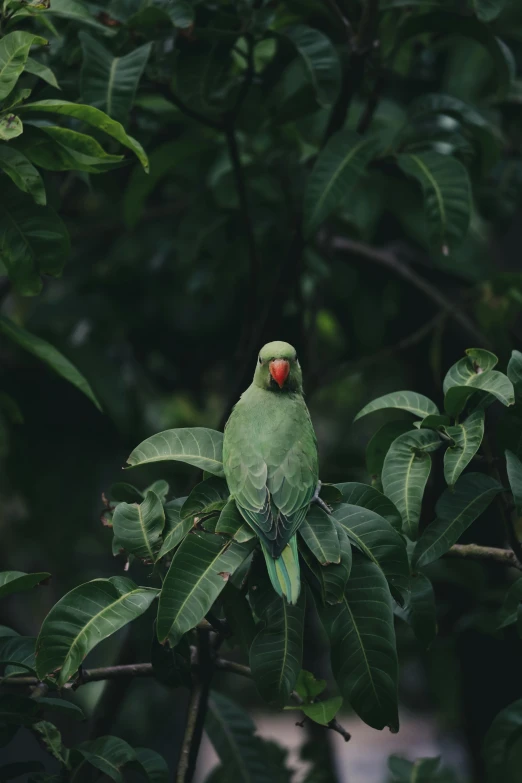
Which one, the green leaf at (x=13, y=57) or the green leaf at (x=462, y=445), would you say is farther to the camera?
the green leaf at (x=13, y=57)

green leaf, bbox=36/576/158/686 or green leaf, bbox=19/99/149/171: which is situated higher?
green leaf, bbox=19/99/149/171

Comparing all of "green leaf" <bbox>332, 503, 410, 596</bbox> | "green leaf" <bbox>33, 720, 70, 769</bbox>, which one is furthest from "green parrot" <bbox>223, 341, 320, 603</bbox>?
"green leaf" <bbox>33, 720, 70, 769</bbox>

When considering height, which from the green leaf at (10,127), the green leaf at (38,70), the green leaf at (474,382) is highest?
the green leaf at (38,70)

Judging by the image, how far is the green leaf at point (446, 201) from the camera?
7.58 feet

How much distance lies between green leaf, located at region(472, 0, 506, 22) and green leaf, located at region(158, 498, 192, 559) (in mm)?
1555

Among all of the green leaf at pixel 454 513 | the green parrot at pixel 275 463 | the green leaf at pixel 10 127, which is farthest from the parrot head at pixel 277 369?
the green leaf at pixel 10 127

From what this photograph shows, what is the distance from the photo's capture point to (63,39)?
229 cm

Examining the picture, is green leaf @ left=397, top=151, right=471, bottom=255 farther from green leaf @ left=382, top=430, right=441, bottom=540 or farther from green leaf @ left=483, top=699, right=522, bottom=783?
green leaf @ left=483, top=699, right=522, bottom=783

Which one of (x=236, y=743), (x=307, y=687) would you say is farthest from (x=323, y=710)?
(x=236, y=743)

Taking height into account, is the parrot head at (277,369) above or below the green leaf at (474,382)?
below

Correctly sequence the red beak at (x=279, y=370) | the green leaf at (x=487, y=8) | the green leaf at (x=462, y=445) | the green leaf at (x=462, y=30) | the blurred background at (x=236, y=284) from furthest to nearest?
the blurred background at (x=236, y=284), the green leaf at (x=462, y=30), the green leaf at (x=487, y=8), the red beak at (x=279, y=370), the green leaf at (x=462, y=445)

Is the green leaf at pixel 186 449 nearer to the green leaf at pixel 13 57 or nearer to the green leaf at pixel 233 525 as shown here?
the green leaf at pixel 233 525

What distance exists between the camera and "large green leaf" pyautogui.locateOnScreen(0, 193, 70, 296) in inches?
73.8

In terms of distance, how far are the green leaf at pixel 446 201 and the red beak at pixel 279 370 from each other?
66 cm
